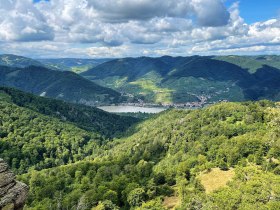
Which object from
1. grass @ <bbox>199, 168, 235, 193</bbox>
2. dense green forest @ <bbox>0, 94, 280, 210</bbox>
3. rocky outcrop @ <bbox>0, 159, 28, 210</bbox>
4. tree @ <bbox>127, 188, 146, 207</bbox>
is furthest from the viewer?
grass @ <bbox>199, 168, 235, 193</bbox>

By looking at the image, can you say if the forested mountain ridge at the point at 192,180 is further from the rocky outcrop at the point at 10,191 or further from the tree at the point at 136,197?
the rocky outcrop at the point at 10,191

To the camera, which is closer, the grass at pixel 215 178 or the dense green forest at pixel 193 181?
the dense green forest at pixel 193 181

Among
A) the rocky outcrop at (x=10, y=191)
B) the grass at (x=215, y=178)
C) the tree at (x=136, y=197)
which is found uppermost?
the rocky outcrop at (x=10, y=191)

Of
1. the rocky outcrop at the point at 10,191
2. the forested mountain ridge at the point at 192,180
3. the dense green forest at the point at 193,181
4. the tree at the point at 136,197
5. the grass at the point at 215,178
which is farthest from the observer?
the grass at the point at 215,178

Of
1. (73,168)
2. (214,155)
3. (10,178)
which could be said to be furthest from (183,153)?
(10,178)

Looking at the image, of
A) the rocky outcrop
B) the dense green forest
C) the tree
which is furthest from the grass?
the rocky outcrop

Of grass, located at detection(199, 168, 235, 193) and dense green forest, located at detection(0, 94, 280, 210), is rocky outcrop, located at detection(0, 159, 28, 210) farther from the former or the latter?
grass, located at detection(199, 168, 235, 193)

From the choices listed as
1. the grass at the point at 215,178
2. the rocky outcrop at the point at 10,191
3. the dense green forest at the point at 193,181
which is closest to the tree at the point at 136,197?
the dense green forest at the point at 193,181

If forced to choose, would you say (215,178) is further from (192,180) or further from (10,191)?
(10,191)
